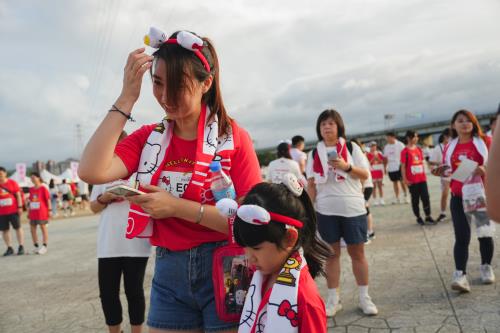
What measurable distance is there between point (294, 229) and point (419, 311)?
262 cm

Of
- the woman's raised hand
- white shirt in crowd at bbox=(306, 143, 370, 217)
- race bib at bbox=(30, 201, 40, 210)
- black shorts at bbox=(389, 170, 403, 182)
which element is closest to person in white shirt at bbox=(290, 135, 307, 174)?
black shorts at bbox=(389, 170, 403, 182)

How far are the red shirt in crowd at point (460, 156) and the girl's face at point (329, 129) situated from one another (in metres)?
1.40

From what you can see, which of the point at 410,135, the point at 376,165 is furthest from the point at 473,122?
the point at 376,165

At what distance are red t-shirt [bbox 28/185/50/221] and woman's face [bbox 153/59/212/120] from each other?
862cm

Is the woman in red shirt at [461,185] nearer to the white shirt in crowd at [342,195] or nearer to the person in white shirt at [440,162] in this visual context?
the white shirt in crowd at [342,195]

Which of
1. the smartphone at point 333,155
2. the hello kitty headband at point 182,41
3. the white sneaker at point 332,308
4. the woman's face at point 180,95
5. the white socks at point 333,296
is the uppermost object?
the hello kitty headband at point 182,41

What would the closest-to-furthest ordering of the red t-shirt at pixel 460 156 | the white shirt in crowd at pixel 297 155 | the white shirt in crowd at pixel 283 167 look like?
the red t-shirt at pixel 460 156, the white shirt in crowd at pixel 283 167, the white shirt in crowd at pixel 297 155

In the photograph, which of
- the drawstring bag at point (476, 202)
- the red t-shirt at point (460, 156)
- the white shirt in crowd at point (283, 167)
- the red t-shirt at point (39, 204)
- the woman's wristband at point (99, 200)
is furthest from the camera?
the red t-shirt at point (39, 204)

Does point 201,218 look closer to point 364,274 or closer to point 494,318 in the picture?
point 364,274

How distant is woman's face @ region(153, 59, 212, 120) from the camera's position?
162 centimetres

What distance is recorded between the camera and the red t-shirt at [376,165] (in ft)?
37.1

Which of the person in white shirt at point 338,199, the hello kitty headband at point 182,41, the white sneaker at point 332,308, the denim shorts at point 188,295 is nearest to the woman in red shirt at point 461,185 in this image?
the person in white shirt at point 338,199

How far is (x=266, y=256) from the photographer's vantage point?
1711 millimetres

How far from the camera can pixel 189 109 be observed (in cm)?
167
